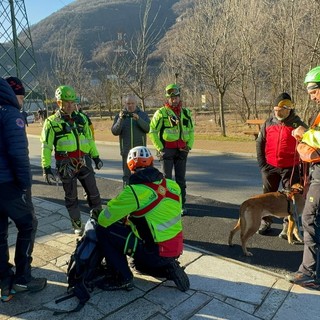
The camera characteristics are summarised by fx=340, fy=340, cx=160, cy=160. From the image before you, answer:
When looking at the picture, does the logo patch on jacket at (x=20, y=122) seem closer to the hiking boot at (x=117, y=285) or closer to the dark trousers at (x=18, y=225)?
the dark trousers at (x=18, y=225)

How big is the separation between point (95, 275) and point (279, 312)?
180 cm

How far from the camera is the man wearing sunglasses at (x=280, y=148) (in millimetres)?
4414

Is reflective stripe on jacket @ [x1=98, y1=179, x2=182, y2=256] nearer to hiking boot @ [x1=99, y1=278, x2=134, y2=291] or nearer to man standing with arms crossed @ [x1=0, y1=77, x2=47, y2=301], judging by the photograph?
hiking boot @ [x1=99, y1=278, x2=134, y2=291]

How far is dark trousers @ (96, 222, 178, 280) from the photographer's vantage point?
332 centimetres

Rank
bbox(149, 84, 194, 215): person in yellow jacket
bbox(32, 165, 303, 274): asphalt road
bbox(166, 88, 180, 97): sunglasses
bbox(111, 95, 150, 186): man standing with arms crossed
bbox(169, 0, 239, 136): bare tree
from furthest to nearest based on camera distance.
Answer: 1. bbox(169, 0, 239, 136): bare tree
2. bbox(111, 95, 150, 186): man standing with arms crossed
3. bbox(149, 84, 194, 215): person in yellow jacket
4. bbox(166, 88, 180, 97): sunglasses
5. bbox(32, 165, 303, 274): asphalt road

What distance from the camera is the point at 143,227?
133 inches

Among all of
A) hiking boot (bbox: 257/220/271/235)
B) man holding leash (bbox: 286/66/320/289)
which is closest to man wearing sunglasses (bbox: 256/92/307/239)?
hiking boot (bbox: 257/220/271/235)

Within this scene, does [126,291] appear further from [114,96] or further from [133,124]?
[114,96]

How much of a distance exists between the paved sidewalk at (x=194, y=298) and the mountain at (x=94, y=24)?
245 ft

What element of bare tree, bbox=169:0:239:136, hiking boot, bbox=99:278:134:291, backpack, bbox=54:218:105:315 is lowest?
hiking boot, bbox=99:278:134:291

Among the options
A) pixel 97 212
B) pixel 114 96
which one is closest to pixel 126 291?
pixel 97 212

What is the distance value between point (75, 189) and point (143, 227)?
74.4 inches

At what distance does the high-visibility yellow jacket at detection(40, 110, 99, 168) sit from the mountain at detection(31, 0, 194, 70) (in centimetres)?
7314

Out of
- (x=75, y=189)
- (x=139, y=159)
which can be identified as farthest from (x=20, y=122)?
(x=75, y=189)
